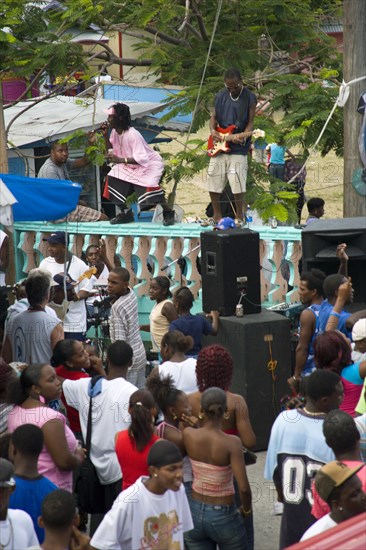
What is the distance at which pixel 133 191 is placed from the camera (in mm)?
12672

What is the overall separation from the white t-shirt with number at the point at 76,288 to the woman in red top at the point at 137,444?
4595mm

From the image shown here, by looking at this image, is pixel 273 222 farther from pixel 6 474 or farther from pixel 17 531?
pixel 17 531

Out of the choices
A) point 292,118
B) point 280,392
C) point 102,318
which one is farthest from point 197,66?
point 280,392

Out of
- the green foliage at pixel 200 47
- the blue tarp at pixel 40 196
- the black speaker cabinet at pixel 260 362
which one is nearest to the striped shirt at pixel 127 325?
the black speaker cabinet at pixel 260 362

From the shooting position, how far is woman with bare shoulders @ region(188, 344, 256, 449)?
657cm

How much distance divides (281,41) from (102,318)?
523 cm

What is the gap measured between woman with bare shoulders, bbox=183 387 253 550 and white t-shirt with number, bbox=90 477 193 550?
486mm

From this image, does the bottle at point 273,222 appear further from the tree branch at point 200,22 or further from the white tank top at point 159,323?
the tree branch at point 200,22

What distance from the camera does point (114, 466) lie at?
6.78 meters

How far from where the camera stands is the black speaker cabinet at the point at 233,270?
9.40 m

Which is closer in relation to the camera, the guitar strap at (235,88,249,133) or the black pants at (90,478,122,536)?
the black pants at (90,478,122,536)

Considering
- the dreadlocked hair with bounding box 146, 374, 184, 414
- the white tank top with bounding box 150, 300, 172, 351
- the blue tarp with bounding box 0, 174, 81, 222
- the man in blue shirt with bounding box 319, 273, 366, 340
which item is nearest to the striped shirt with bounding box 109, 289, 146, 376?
the white tank top with bounding box 150, 300, 172, 351

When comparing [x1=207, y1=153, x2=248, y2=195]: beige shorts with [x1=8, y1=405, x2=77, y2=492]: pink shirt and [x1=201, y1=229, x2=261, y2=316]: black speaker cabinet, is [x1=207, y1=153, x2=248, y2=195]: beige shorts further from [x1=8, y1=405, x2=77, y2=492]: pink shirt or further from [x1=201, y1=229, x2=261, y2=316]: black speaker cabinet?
[x1=8, y1=405, x2=77, y2=492]: pink shirt

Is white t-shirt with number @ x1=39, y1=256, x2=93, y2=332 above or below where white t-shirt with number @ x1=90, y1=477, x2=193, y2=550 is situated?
above
